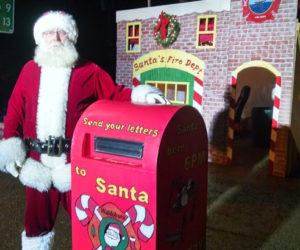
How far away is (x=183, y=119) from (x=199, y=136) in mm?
238

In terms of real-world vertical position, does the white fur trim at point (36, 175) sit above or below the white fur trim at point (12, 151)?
below

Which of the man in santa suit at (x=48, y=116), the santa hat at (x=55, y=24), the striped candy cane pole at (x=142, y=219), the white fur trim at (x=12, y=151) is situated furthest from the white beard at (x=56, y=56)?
the striped candy cane pole at (x=142, y=219)

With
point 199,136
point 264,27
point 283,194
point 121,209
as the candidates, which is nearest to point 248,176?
point 283,194

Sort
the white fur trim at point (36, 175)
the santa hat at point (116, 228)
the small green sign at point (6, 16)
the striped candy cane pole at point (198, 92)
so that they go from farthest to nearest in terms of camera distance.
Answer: the striped candy cane pole at point (198, 92), the small green sign at point (6, 16), the white fur trim at point (36, 175), the santa hat at point (116, 228)

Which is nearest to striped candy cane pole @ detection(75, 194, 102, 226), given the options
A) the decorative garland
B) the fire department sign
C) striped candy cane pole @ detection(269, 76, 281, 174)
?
striped candy cane pole @ detection(269, 76, 281, 174)

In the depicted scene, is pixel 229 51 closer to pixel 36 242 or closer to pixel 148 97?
pixel 148 97

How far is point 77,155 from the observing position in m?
1.91

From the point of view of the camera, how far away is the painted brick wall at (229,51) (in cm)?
450

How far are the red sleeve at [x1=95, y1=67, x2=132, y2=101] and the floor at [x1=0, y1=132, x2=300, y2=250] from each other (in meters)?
1.36

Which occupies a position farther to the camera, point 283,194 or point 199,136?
point 283,194

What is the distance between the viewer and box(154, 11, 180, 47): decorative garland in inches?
208

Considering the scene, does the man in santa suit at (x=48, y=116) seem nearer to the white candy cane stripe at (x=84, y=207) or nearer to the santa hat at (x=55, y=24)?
the santa hat at (x=55, y=24)

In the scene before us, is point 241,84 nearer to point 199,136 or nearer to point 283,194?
point 283,194

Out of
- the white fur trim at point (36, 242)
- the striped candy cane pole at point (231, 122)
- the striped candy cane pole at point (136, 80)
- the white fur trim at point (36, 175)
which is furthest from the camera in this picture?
the striped candy cane pole at point (136, 80)
